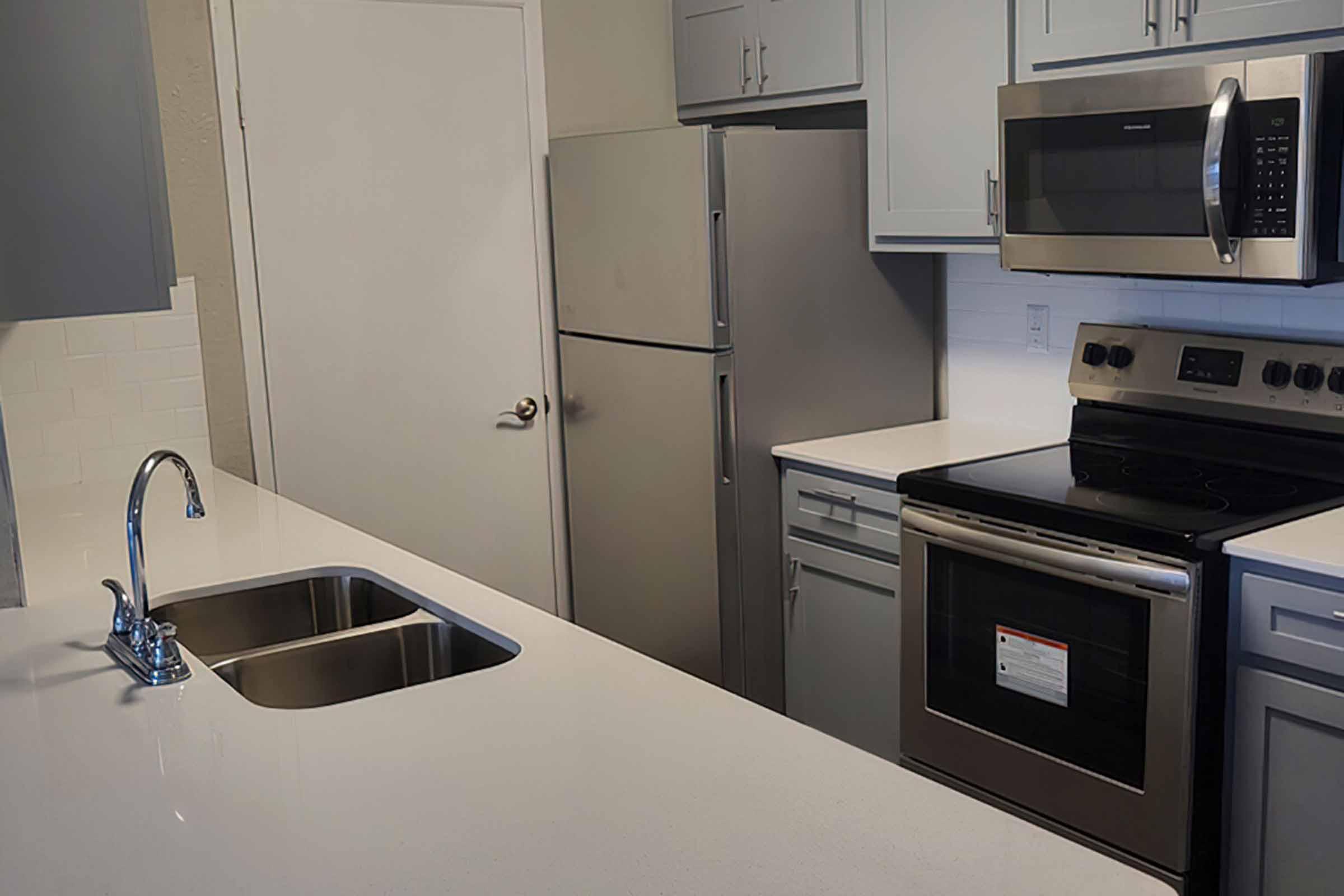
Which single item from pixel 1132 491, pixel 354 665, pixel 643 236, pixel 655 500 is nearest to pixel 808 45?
pixel 643 236

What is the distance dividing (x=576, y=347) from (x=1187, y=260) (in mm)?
1709

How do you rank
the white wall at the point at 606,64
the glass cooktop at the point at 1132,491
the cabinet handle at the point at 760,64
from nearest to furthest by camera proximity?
the glass cooktop at the point at 1132,491
the cabinet handle at the point at 760,64
the white wall at the point at 606,64

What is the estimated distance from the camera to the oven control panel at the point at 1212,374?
2699 millimetres

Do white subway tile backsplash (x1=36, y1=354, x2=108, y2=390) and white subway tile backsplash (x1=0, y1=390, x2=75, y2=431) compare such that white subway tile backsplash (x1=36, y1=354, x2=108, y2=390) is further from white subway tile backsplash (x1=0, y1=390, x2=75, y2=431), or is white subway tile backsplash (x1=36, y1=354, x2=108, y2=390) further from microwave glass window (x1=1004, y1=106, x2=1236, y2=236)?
microwave glass window (x1=1004, y1=106, x2=1236, y2=236)

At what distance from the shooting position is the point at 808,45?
341 centimetres

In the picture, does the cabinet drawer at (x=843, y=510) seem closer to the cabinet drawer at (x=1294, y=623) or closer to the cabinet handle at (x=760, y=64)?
the cabinet drawer at (x=1294, y=623)

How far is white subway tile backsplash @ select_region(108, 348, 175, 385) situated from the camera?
3270 mm

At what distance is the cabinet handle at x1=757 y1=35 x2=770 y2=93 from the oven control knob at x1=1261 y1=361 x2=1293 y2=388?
1.48 meters

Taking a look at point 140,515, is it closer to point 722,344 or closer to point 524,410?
point 722,344

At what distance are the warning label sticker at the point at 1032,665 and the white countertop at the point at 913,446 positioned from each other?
454mm

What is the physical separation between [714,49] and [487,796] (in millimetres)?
2747

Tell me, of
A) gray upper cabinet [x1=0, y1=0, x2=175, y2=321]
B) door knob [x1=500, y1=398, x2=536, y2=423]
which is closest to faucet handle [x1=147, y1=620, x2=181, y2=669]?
gray upper cabinet [x1=0, y1=0, x2=175, y2=321]

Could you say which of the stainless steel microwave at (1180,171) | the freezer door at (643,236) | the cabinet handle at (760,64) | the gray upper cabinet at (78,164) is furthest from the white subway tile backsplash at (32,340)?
the stainless steel microwave at (1180,171)

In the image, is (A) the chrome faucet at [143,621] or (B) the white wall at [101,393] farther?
(B) the white wall at [101,393]
